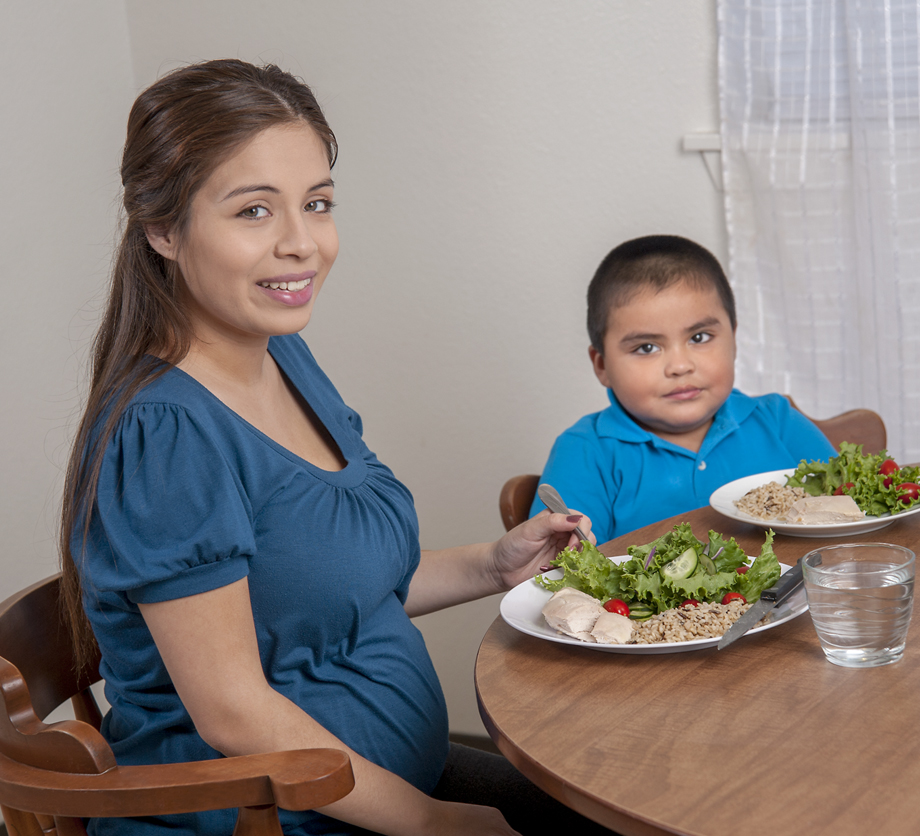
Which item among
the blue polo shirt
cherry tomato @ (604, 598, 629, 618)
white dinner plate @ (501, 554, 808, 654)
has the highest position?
cherry tomato @ (604, 598, 629, 618)

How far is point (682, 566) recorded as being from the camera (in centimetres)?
102

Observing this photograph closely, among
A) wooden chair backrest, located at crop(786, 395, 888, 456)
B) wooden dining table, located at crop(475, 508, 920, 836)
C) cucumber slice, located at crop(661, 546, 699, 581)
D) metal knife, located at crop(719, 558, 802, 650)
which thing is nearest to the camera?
wooden dining table, located at crop(475, 508, 920, 836)

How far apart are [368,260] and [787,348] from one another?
109 centimetres

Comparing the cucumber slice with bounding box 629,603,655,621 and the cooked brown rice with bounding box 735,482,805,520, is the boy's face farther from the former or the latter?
the cucumber slice with bounding box 629,603,655,621

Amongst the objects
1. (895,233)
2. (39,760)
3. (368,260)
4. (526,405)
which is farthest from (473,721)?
(39,760)

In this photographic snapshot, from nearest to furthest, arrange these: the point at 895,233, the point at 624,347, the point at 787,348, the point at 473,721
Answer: the point at 624,347 < the point at 895,233 < the point at 787,348 < the point at 473,721

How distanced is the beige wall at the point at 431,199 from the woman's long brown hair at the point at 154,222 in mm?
1182

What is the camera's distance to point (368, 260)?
2525mm

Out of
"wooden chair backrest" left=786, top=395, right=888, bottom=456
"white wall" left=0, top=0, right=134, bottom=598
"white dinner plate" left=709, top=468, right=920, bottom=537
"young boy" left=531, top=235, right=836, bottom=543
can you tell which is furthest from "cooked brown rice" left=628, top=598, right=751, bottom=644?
"white wall" left=0, top=0, right=134, bottom=598

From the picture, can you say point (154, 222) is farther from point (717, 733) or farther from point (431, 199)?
point (431, 199)

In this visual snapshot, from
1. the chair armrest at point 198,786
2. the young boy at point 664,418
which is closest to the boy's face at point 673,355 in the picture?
the young boy at point 664,418

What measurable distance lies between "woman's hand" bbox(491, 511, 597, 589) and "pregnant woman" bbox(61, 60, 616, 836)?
161 mm

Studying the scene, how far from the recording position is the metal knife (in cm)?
90

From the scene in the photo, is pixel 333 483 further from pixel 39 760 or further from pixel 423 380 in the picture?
pixel 423 380
